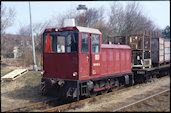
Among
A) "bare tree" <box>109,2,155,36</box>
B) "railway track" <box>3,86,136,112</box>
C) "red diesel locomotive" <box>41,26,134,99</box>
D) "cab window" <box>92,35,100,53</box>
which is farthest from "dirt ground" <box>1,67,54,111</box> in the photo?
"bare tree" <box>109,2,155,36</box>

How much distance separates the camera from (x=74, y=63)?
29.5 ft

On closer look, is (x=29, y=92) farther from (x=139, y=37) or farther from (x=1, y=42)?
(x=1, y=42)

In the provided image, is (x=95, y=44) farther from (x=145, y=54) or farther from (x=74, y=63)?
(x=145, y=54)

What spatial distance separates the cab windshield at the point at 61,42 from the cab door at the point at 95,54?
0.95m

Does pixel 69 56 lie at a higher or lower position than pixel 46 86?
higher

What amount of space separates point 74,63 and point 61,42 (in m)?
1.62

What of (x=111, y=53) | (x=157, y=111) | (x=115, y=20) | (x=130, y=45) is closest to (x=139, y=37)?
(x=130, y=45)

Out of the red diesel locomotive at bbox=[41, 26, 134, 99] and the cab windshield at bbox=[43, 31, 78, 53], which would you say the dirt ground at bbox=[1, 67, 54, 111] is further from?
the cab windshield at bbox=[43, 31, 78, 53]

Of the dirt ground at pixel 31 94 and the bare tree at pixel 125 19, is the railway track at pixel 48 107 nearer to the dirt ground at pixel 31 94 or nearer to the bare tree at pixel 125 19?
the dirt ground at pixel 31 94

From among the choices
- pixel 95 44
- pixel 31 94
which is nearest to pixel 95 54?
pixel 95 44

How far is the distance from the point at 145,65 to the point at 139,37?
2153 mm

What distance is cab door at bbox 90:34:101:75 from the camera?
9637 mm

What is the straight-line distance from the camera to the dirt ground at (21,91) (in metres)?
9.98

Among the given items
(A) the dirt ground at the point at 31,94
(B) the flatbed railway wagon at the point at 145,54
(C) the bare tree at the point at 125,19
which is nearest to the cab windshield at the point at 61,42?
(A) the dirt ground at the point at 31,94
